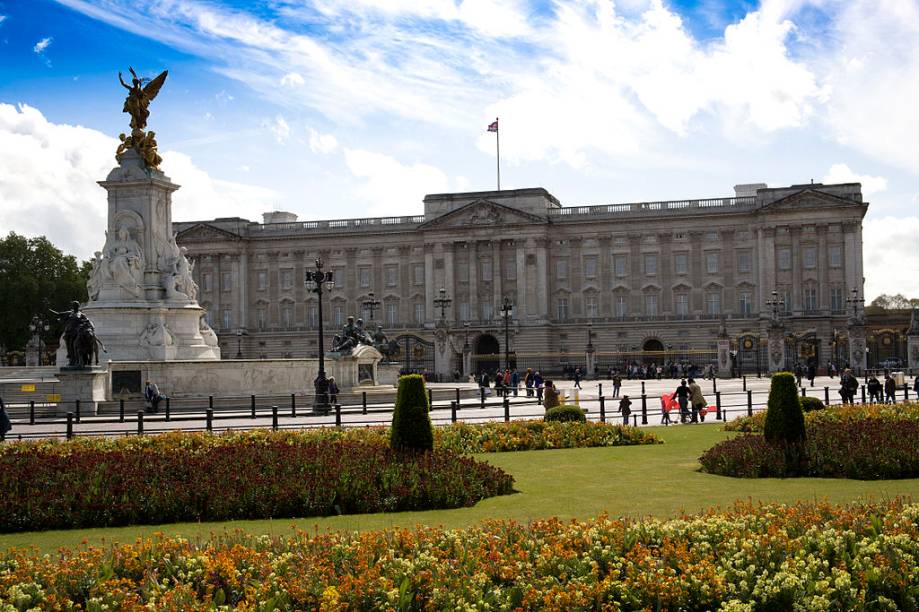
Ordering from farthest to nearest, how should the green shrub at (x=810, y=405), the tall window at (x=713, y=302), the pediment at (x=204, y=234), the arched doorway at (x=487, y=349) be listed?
the pediment at (x=204, y=234), the arched doorway at (x=487, y=349), the tall window at (x=713, y=302), the green shrub at (x=810, y=405)

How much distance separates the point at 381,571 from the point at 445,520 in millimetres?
3892

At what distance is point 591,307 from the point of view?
9462cm

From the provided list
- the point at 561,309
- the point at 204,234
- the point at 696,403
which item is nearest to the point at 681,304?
the point at 561,309

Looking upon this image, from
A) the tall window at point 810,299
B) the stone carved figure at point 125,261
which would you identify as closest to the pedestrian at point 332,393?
the stone carved figure at point 125,261

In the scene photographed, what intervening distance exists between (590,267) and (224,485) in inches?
3243

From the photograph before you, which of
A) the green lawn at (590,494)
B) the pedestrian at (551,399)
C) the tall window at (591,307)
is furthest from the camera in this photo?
the tall window at (591,307)

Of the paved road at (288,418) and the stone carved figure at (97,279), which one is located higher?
the stone carved figure at (97,279)

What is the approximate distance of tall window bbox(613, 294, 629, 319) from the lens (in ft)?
308

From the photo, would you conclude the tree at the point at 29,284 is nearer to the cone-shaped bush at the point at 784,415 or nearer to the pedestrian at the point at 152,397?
the pedestrian at the point at 152,397

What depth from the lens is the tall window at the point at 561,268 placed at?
95375 millimetres

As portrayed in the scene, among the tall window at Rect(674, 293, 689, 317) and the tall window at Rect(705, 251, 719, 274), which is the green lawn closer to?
the tall window at Rect(674, 293, 689, 317)

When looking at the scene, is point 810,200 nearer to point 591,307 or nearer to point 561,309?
point 591,307

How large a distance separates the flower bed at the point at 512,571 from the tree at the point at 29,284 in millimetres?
78110

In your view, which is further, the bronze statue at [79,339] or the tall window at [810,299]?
the tall window at [810,299]
